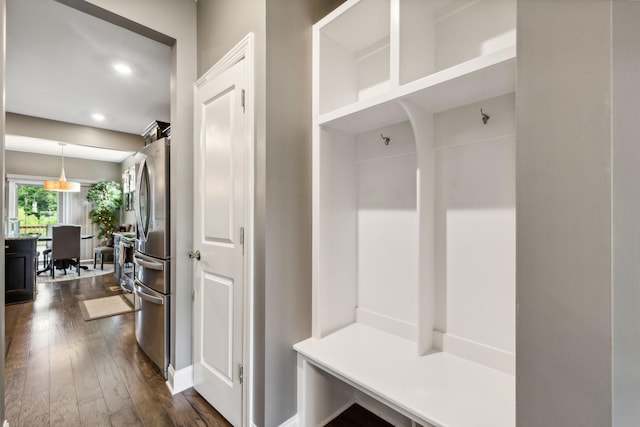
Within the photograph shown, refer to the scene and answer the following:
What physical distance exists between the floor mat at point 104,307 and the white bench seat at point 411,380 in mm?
3135

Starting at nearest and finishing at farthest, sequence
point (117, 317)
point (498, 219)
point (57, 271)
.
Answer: point (498, 219), point (117, 317), point (57, 271)

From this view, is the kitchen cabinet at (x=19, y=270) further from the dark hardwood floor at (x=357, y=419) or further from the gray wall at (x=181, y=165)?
the dark hardwood floor at (x=357, y=419)

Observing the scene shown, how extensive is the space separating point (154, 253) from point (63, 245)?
15.4ft

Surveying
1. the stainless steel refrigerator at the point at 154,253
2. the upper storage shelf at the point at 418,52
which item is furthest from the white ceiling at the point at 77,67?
the upper storage shelf at the point at 418,52

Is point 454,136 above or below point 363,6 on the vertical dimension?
below

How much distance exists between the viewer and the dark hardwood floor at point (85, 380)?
171cm

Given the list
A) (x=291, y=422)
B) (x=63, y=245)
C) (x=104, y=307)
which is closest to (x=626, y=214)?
(x=291, y=422)

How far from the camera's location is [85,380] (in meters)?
2.08

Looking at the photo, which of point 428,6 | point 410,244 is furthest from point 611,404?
point 428,6

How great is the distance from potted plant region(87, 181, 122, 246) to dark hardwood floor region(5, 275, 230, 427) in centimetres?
436

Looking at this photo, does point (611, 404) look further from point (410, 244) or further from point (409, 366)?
point (410, 244)

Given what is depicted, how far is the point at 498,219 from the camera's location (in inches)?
48.3

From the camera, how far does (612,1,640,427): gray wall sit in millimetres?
591

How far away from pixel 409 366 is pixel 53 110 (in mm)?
5409
